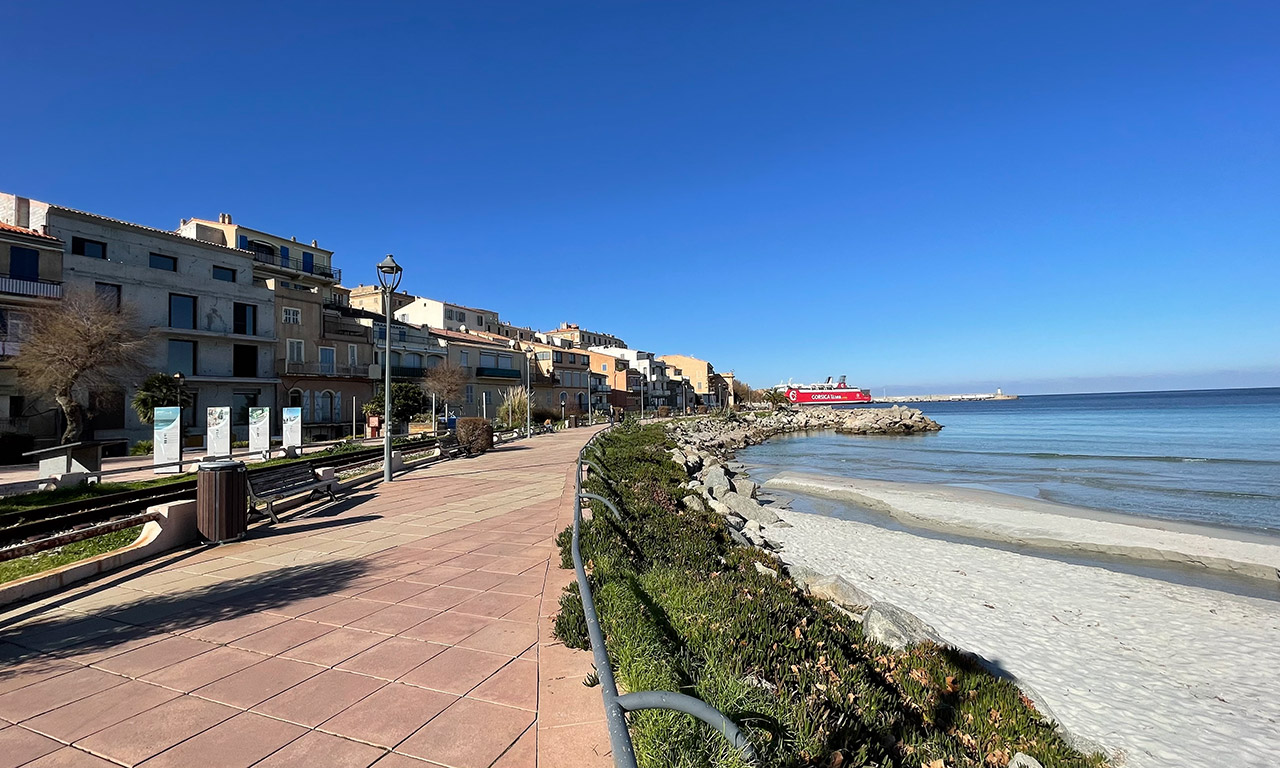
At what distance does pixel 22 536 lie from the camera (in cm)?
719

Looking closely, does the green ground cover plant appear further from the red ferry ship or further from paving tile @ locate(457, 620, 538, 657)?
the red ferry ship

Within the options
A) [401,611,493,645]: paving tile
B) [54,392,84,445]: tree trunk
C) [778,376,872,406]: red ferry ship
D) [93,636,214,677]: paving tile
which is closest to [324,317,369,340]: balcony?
[54,392,84,445]: tree trunk

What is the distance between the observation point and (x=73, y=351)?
20328 millimetres

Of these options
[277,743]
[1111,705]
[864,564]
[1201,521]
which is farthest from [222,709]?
[1201,521]

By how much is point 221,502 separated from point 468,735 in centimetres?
606

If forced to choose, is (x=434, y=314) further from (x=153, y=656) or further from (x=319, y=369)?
(x=153, y=656)

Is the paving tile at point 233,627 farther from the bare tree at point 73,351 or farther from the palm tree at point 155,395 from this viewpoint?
the palm tree at point 155,395

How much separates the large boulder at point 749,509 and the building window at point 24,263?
30673mm

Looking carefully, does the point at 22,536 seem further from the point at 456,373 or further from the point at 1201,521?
the point at 456,373

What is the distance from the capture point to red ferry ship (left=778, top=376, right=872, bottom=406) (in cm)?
12562

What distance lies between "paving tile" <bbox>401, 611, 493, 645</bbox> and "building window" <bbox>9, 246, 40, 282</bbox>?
105 feet

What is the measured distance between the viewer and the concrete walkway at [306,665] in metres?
2.97

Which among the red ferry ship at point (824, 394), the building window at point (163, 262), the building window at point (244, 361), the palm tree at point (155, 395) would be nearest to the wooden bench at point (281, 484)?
the palm tree at point (155, 395)

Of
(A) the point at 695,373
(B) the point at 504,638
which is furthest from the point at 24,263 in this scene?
(A) the point at 695,373
